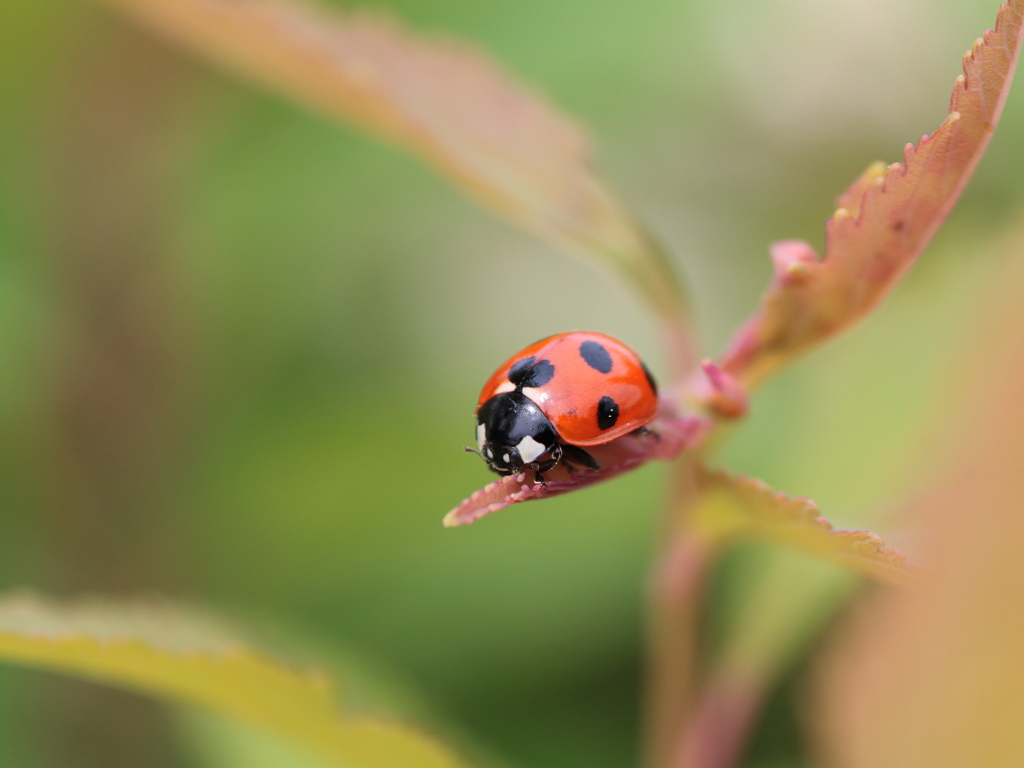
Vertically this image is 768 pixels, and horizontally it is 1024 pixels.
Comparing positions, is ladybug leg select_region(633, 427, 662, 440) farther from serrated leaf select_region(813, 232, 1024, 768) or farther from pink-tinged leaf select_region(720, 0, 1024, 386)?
serrated leaf select_region(813, 232, 1024, 768)

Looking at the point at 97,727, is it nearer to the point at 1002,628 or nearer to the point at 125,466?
the point at 125,466

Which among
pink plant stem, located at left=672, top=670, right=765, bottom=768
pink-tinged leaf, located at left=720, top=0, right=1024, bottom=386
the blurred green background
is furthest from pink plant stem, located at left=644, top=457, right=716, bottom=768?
the blurred green background

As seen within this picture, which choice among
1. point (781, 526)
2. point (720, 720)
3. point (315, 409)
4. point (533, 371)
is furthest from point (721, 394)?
point (315, 409)

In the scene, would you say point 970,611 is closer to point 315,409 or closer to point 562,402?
point 562,402

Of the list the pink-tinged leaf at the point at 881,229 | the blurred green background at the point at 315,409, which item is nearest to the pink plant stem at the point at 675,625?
the pink-tinged leaf at the point at 881,229

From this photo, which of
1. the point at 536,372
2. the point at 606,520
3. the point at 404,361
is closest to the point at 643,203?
the point at 404,361

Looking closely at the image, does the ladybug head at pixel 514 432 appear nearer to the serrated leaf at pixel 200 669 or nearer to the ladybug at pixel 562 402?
the ladybug at pixel 562 402
